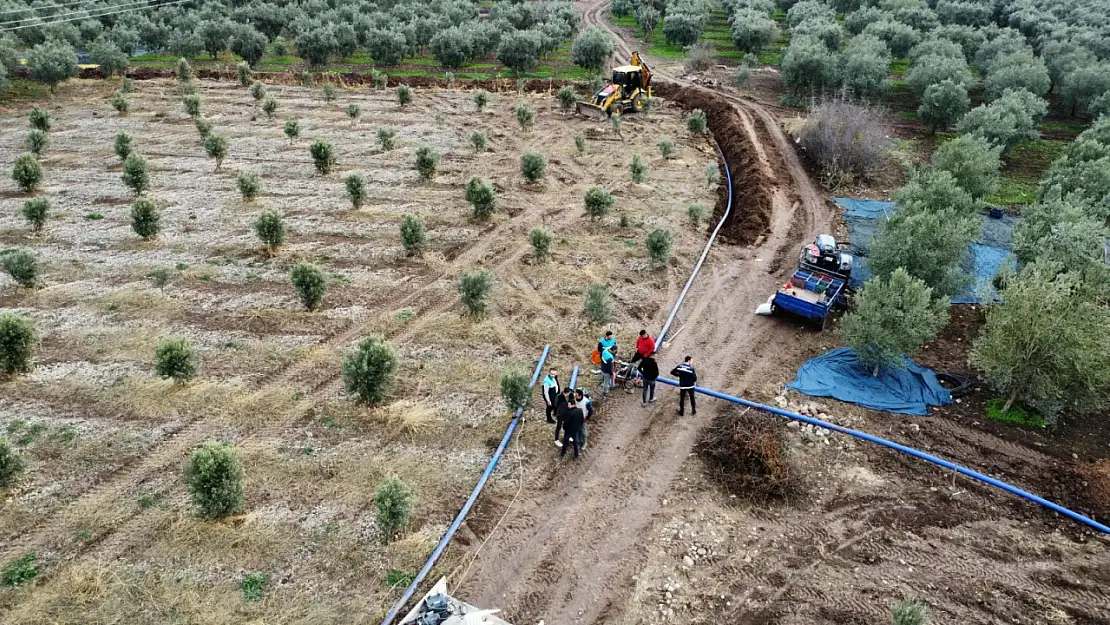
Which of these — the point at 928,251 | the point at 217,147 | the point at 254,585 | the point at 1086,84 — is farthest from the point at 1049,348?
the point at 1086,84

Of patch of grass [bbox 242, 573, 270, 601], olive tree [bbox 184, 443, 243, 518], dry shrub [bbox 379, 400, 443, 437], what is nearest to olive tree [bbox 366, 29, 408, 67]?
dry shrub [bbox 379, 400, 443, 437]

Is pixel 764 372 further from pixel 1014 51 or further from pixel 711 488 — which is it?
pixel 1014 51

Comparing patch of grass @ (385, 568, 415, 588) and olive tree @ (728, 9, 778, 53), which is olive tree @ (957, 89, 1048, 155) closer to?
olive tree @ (728, 9, 778, 53)

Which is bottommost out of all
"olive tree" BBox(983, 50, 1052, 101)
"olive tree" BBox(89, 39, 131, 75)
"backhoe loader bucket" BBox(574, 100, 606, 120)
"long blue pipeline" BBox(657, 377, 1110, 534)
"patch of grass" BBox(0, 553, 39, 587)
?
"patch of grass" BBox(0, 553, 39, 587)

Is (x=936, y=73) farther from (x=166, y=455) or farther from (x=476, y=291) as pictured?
(x=166, y=455)

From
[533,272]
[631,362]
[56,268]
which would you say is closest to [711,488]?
[631,362]

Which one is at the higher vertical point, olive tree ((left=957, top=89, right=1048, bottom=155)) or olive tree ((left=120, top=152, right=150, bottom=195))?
olive tree ((left=957, top=89, right=1048, bottom=155))
